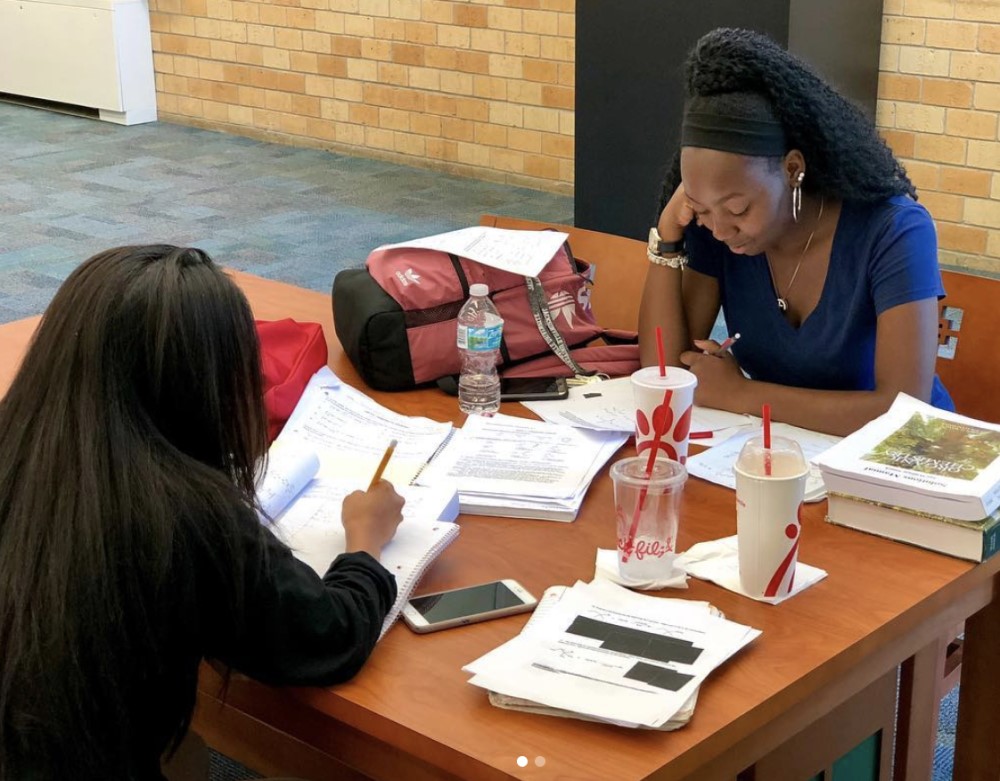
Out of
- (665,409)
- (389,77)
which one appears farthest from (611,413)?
(389,77)

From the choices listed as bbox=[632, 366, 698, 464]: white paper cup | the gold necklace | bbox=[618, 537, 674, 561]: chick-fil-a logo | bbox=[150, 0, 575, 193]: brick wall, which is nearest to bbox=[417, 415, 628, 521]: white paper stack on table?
bbox=[632, 366, 698, 464]: white paper cup

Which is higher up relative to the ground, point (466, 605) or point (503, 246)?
point (503, 246)

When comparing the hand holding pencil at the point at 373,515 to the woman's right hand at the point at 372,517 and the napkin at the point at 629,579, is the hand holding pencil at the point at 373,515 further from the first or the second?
the napkin at the point at 629,579

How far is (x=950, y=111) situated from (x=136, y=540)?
4.40m

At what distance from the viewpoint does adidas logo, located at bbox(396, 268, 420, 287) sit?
2.12 meters

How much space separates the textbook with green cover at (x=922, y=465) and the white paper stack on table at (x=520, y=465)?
327 millimetres

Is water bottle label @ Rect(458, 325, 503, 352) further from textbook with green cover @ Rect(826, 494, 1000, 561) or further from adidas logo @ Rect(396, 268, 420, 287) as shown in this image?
textbook with green cover @ Rect(826, 494, 1000, 561)

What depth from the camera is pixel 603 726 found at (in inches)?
46.6

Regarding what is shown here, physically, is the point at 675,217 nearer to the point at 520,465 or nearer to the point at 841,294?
the point at 841,294

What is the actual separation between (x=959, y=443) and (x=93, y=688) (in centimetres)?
105

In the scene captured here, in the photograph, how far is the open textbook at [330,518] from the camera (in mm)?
1473

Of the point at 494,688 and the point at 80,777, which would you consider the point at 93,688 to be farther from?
Answer: the point at 494,688

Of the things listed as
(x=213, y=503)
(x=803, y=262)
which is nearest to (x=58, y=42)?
(x=803, y=262)

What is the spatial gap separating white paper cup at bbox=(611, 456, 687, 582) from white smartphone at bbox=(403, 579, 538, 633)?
12 cm
